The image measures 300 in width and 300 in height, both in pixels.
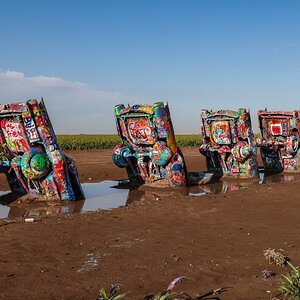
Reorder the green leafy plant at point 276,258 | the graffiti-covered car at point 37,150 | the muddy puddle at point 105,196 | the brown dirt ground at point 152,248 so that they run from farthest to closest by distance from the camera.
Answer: the graffiti-covered car at point 37,150
the muddy puddle at point 105,196
the green leafy plant at point 276,258
the brown dirt ground at point 152,248

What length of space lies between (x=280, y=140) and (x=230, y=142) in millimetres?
2892

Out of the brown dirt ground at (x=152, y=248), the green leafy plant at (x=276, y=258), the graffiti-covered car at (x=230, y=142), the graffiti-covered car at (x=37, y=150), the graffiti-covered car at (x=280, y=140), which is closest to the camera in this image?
the brown dirt ground at (x=152, y=248)

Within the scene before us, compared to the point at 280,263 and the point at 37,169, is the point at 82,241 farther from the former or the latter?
the point at 37,169

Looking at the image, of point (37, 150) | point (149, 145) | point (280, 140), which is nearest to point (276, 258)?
point (37, 150)

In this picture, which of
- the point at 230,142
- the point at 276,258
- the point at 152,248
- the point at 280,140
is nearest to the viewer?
the point at 276,258

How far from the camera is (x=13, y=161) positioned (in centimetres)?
1054

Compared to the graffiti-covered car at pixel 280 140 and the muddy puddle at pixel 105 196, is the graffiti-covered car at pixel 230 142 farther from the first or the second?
the graffiti-covered car at pixel 280 140

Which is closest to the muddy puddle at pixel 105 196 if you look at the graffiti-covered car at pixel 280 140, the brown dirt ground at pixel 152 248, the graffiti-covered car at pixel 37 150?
the graffiti-covered car at pixel 37 150

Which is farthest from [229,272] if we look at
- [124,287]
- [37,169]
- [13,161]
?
[13,161]

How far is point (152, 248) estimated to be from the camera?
5.84 m

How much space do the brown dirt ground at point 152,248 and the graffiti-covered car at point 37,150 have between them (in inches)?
88.1

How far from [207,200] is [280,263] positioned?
453 centimetres

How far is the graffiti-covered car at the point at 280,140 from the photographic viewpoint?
1488 centimetres

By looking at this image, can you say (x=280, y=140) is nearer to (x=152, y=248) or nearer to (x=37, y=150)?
(x=37, y=150)
